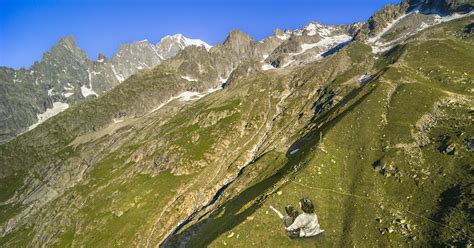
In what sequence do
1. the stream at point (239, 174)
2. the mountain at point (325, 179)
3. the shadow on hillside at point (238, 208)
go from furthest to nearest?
1. the stream at point (239, 174)
2. the shadow on hillside at point (238, 208)
3. the mountain at point (325, 179)

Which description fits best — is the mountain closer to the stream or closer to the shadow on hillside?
the shadow on hillside

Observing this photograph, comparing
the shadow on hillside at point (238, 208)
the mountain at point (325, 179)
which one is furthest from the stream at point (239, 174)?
the shadow on hillside at point (238, 208)

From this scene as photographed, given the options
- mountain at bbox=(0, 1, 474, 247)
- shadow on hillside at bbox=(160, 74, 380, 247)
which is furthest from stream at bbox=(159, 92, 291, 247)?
shadow on hillside at bbox=(160, 74, 380, 247)

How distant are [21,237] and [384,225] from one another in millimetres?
215295

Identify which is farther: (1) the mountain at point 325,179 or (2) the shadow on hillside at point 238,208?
(2) the shadow on hillside at point 238,208

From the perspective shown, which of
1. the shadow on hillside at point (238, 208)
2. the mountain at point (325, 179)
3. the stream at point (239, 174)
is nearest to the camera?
the mountain at point (325, 179)

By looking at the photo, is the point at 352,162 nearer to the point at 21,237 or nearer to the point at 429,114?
the point at 429,114

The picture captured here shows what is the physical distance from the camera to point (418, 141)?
276 feet

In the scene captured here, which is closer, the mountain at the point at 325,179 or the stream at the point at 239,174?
the mountain at the point at 325,179

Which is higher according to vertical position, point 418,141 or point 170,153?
point 170,153

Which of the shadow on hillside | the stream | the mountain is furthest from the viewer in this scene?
the stream

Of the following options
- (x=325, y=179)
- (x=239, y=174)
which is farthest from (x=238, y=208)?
(x=239, y=174)

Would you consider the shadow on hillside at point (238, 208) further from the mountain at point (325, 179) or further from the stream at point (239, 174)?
the stream at point (239, 174)

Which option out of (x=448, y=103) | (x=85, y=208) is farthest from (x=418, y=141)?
(x=85, y=208)
